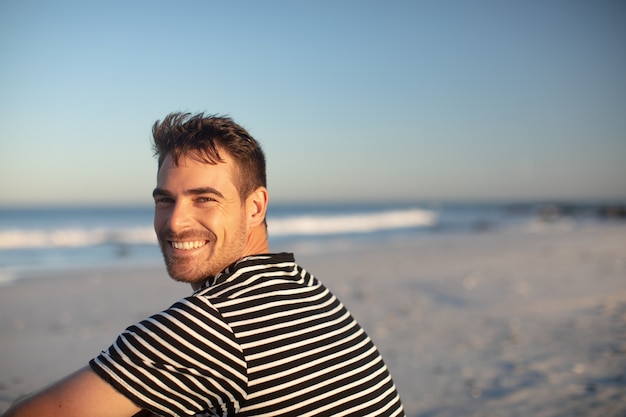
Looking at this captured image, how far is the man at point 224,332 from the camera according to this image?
5.31 feet

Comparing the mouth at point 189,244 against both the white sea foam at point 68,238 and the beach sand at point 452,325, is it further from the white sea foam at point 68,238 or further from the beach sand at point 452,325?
the white sea foam at point 68,238

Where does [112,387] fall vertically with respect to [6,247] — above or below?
above

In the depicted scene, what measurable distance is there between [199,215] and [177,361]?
30.1 inches

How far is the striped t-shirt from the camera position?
162cm

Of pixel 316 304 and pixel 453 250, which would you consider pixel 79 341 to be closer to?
pixel 316 304

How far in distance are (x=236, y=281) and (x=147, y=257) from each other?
670 inches

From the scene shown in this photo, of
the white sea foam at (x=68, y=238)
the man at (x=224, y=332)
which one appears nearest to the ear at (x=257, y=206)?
the man at (x=224, y=332)

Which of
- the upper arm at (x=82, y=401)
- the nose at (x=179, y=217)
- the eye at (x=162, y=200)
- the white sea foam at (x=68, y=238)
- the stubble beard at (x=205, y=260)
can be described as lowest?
the white sea foam at (x=68, y=238)

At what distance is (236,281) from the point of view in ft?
6.15

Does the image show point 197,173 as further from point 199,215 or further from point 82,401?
point 82,401

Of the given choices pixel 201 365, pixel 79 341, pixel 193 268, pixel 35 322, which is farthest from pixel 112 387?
pixel 35 322

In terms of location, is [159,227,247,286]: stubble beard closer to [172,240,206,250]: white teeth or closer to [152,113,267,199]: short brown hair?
[172,240,206,250]: white teeth

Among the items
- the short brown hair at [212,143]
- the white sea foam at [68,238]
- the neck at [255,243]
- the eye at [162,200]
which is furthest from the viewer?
the white sea foam at [68,238]

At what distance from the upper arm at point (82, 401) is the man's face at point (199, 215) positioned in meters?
0.70
